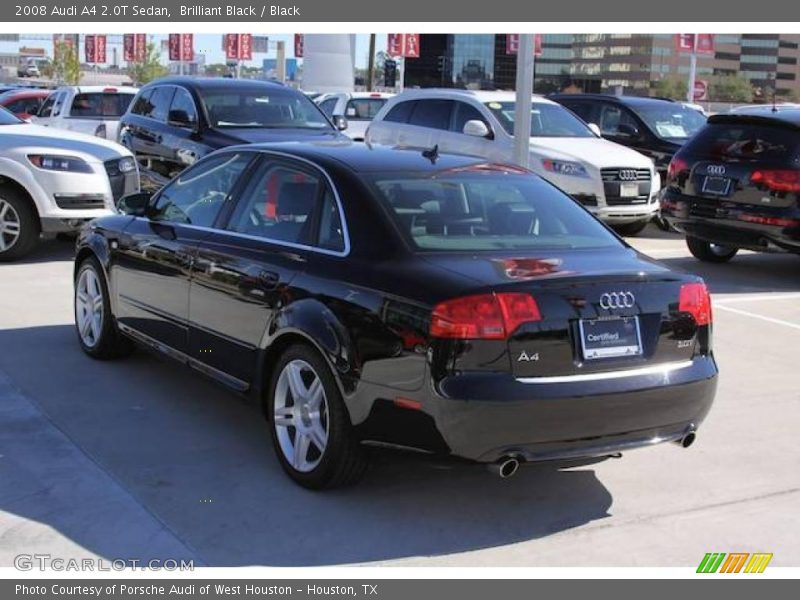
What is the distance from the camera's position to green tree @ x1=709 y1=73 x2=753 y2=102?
4257 inches

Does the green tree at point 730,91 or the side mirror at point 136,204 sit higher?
the green tree at point 730,91

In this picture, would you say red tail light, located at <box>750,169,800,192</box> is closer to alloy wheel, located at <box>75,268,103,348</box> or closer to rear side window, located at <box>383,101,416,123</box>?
rear side window, located at <box>383,101,416,123</box>

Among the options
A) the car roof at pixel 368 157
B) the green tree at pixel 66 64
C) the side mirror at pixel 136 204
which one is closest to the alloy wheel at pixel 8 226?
the side mirror at pixel 136 204

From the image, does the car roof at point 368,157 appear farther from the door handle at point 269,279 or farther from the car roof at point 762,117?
the car roof at point 762,117

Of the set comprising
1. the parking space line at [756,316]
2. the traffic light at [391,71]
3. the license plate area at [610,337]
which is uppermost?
the traffic light at [391,71]

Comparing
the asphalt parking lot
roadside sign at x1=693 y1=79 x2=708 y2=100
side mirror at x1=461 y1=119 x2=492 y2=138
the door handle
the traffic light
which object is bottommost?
the asphalt parking lot

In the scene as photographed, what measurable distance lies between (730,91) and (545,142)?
349ft

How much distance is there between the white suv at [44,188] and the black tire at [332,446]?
256 inches

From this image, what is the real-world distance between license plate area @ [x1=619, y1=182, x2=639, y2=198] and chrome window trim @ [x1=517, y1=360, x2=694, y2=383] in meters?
8.75

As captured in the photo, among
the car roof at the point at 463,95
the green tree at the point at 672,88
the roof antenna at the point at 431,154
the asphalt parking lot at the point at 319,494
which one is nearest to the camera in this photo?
the asphalt parking lot at the point at 319,494

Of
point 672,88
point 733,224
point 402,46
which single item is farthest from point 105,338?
point 672,88

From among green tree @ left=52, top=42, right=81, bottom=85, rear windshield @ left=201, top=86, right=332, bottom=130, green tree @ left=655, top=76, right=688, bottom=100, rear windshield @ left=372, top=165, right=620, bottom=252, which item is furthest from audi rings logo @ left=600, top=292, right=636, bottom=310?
green tree @ left=655, top=76, right=688, bottom=100

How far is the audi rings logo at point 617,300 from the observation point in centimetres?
419

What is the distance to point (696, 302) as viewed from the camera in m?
4.58
